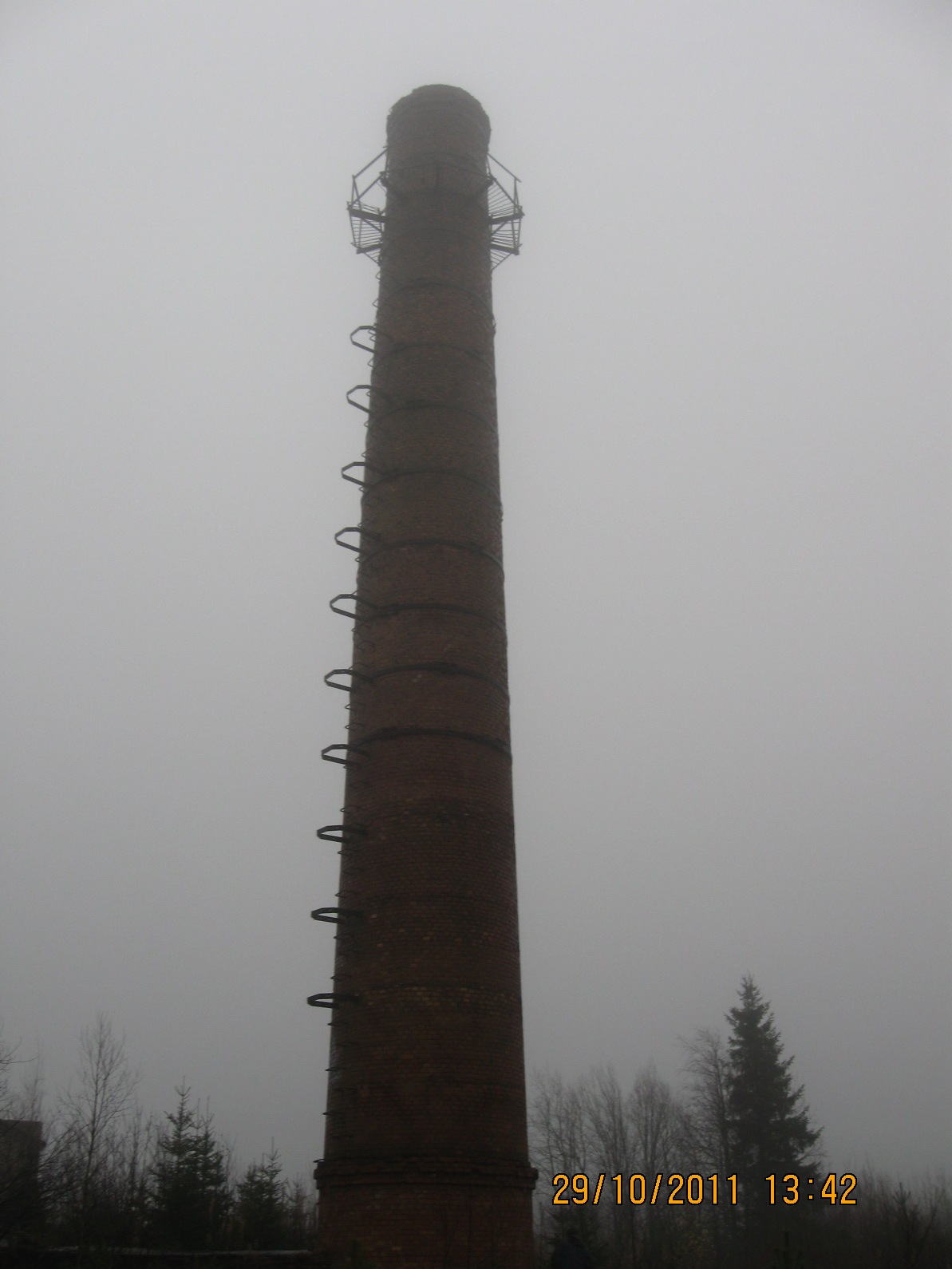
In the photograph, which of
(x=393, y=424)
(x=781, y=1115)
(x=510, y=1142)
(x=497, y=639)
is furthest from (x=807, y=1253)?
(x=393, y=424)

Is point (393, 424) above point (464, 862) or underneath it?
above

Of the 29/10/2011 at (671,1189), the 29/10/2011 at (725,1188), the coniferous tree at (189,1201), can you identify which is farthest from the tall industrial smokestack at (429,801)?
the 29/10/2011 at (725,1188)

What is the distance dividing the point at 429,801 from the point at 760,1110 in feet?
68.3

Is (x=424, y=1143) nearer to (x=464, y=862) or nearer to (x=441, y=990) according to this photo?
(x=441, y=990)

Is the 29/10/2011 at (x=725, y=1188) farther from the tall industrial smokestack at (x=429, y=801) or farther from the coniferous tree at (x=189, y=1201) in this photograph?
the tall industrial smokestack at (x=429, y=801)

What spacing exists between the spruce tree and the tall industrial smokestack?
19156 mm

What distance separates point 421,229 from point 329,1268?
12.7 metres

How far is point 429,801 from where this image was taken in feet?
40.0

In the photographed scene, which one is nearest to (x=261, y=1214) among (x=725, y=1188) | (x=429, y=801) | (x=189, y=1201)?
(x=189, y=1201)

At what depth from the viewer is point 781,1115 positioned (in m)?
28.4

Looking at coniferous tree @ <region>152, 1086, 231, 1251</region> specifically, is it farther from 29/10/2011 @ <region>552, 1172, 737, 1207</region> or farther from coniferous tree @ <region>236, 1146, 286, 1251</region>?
29/10/2011 @ <region>552, 1172, 737, 1207</region>

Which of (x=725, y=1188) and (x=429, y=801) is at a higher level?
(x=429, y=801)

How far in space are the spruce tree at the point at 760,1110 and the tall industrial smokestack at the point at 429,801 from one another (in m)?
19.2

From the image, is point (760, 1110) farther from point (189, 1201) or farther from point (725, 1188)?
point (189, 1201)
